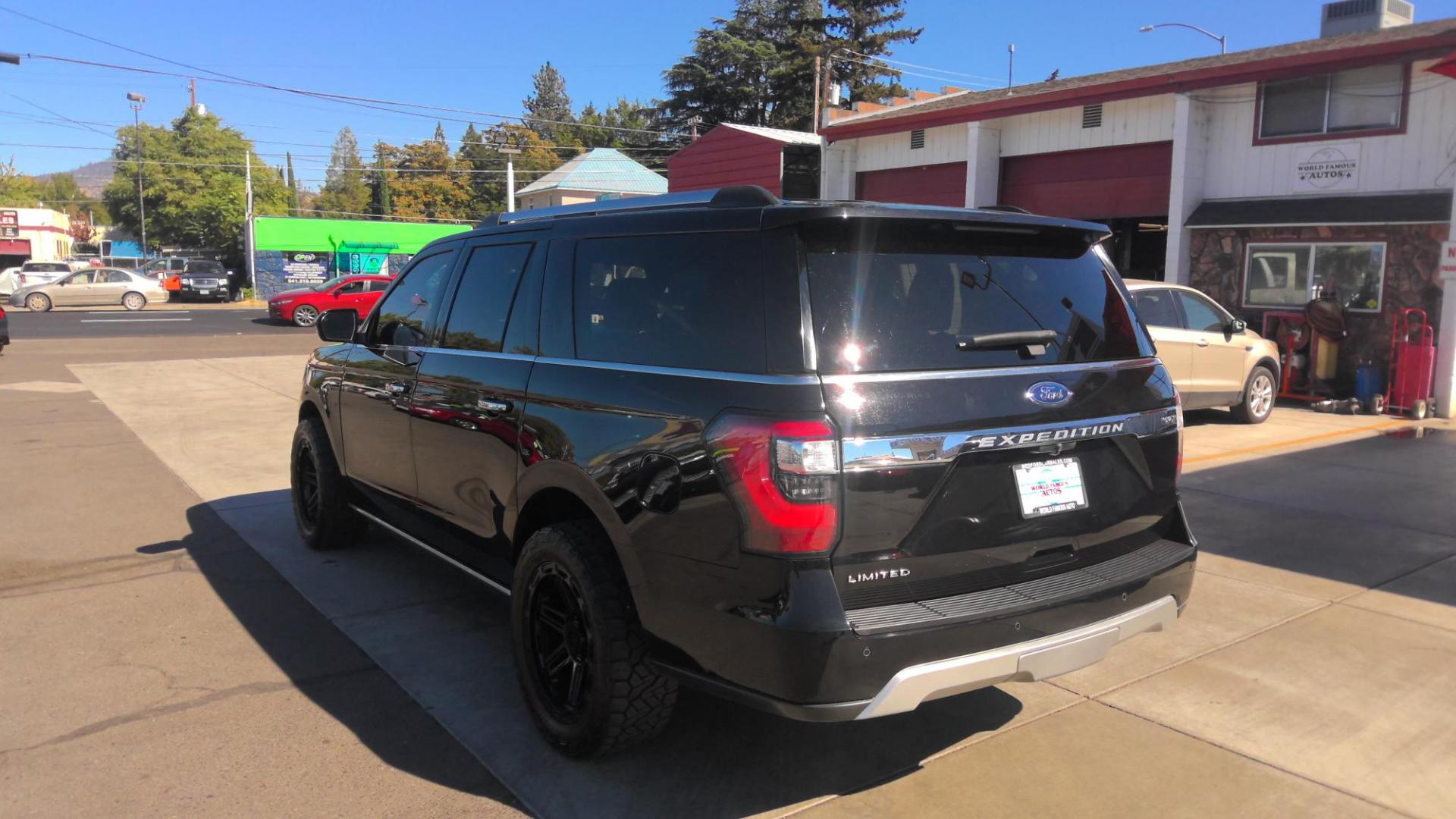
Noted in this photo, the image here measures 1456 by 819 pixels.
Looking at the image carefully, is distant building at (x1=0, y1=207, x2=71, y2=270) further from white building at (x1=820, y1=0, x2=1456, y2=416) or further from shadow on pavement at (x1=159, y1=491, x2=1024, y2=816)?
shadow on pavement at (x1=159, y1=491, x2=1024, y2=816)

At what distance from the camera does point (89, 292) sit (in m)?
35.1

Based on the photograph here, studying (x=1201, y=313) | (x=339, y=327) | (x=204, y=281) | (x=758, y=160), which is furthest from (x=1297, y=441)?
(x=204, y=281)

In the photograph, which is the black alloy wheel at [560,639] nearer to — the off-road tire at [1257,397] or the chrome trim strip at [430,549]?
the chrome trim strip at [430,549]

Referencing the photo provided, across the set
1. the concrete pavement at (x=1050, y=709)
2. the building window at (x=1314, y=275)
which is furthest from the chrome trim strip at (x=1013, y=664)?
the building window at (x=1314, y=275)

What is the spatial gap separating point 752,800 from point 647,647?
640mm

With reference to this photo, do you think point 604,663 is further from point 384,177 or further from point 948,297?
point 384,177

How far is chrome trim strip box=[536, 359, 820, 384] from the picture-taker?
2877 mm

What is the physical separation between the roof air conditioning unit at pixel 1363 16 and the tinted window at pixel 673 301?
1751 centimetres

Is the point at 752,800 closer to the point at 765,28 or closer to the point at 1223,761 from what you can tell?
the point at 1223,761

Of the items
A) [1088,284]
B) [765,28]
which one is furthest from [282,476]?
[765,28]

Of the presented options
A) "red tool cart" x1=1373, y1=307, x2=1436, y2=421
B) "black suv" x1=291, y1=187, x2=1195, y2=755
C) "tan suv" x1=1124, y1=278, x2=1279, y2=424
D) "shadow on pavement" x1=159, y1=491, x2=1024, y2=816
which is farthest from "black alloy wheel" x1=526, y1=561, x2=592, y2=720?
"red tool cart" x1=1373, y1=307, x2=1436, y2=421

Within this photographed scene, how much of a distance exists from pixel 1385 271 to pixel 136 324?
29.5 m

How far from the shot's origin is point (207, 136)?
212 feet

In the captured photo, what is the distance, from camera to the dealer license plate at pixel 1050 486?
312 cm
